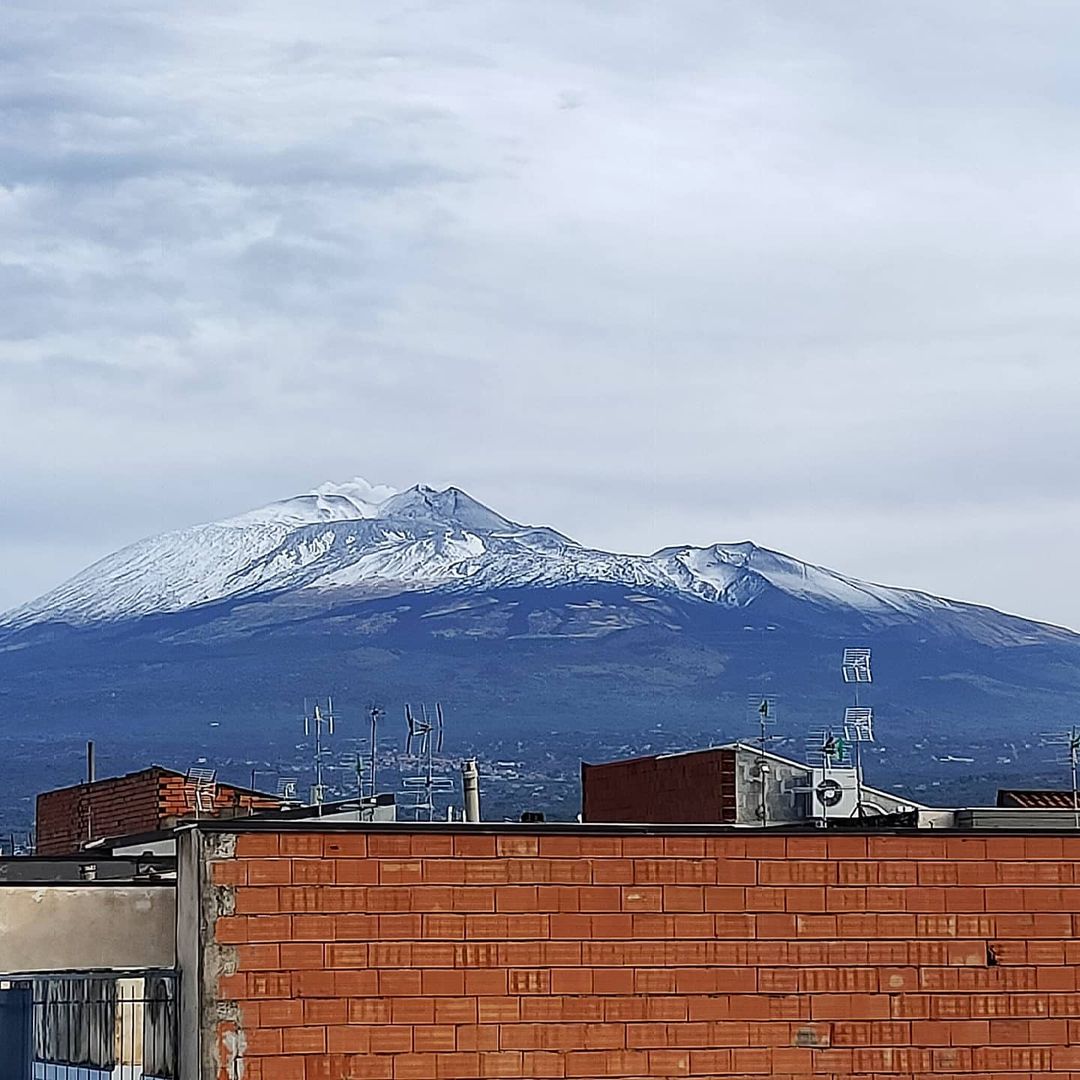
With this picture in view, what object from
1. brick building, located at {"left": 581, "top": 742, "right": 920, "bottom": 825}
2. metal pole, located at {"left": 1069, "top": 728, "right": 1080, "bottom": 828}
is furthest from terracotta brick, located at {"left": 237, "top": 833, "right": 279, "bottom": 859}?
brick building, located at {"left": 581, "top": 742, "right": 920, "bottom": 825}

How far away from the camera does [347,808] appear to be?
97.2 ft

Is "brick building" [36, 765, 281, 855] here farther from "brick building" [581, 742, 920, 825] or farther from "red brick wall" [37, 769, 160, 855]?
"brick building" [581, 742, 920, 825]

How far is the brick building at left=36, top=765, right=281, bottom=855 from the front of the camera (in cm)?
3509

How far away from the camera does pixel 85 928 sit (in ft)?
61.2

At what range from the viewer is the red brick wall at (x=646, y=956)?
59.0 ft

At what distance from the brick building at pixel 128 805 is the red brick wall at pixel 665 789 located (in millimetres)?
5138

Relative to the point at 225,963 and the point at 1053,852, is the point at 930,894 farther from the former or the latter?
the point at 225,963

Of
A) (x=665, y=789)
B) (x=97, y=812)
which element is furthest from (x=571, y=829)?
(x=97, y=812)

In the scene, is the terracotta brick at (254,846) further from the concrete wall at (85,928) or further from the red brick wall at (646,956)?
the concrete wall at (85,928)

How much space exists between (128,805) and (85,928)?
18.7 metres

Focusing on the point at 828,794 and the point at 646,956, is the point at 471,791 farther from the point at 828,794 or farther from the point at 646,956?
the point at 828,794

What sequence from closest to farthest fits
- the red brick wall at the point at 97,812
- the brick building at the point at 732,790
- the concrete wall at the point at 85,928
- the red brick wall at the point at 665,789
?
the concrete wall at the point at 85,928, the brick building at the point at 732,790, the red brick wall at the point at 665,789, the red brick wall at the point at 97,812

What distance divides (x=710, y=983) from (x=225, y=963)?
4.01 metres

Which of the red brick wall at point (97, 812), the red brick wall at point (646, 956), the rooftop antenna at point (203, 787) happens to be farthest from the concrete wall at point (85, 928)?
the red brick wall at point (97, 812)
